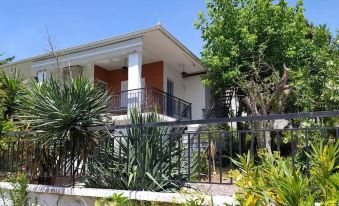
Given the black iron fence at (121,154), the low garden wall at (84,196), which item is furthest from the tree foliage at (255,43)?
the low garden wall at (84,196)

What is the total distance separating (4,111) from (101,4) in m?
7.40

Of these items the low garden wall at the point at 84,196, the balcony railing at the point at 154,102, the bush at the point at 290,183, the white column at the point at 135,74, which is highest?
the white column at the point at 135,74

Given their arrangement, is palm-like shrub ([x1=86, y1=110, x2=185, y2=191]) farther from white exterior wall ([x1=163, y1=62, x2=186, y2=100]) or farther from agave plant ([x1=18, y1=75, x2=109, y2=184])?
white exterior wall ([x1=163, y1=62, x2=186, y2=100])

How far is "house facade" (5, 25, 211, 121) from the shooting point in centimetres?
1513

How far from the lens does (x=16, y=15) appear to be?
13.8 meters

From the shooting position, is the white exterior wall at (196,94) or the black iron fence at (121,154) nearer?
the black iron fence at (121,154)

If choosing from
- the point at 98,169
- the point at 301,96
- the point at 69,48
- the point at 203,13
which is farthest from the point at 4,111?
the point at 203,13

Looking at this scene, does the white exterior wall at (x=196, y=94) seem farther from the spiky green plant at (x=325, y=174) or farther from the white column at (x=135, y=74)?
the spiky green plant at (x=325, y=174)

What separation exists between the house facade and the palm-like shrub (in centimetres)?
679

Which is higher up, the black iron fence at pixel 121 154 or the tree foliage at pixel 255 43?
the tree foliage at pixel 255 43

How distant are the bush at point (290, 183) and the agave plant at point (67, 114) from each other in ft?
11.5

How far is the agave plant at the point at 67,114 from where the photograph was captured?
6.36m

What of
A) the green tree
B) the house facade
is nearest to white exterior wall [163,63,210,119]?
the house facade

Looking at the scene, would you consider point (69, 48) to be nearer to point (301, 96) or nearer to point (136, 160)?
point (301, 96)
